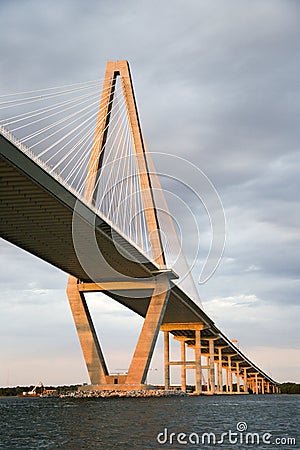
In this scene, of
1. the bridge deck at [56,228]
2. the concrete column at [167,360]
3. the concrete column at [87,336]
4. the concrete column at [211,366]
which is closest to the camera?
the bridge deck at [56,228]

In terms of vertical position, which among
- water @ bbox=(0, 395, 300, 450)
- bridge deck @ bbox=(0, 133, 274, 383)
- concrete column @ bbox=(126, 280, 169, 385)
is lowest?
water @ bbox=(0, 395, 300, 450)

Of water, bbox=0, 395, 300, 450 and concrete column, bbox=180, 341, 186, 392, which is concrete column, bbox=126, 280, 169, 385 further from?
concrete column, bbox=180, 341, 186, 392

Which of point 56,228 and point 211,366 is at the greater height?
point 56,228

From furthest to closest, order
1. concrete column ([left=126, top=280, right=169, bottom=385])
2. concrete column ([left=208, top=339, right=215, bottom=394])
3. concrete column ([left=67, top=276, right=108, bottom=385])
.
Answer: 1. concrete column ([left=208, top=339, right=215, bottom=394])
2. concrete column ([left=126, top=280, right=169, bottom=385])
3. concrete column ([left=67, top=276, right=108, bottom=385])

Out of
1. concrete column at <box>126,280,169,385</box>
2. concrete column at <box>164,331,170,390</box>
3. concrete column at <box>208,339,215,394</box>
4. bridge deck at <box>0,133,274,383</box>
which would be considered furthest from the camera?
concrete column at <box>208,339,215,394</box>

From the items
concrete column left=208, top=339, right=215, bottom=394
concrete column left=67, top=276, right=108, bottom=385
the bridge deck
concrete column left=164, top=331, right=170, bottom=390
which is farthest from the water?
concrete column left=208, top=339, right=215, bottom=394


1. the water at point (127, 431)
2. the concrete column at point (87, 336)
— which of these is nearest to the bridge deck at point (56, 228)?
the concrete column at point (87, 336)

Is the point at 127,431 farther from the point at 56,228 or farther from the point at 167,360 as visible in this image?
the point at 167,360

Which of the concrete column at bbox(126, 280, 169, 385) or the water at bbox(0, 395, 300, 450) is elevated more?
the concrete column at bbox(126, 280, 169, 385)

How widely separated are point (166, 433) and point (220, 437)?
5.20 ft

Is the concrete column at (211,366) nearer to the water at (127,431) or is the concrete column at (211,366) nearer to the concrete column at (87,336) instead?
the concrete column at (87,336)

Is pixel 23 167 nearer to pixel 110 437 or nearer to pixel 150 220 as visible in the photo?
pixel 110 437

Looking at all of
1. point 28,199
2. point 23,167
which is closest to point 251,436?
point 23,167

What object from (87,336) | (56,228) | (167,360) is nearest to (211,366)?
(167,360)
